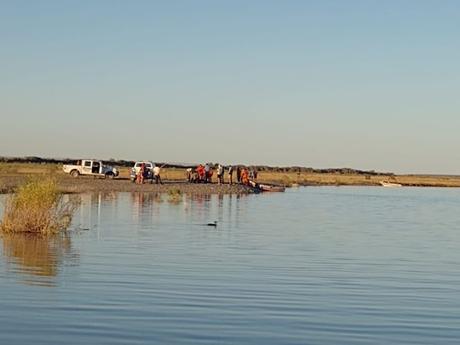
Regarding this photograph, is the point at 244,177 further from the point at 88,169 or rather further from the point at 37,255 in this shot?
the point at 37,255

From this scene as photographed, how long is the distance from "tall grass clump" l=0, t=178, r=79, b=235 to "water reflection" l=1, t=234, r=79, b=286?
419mm

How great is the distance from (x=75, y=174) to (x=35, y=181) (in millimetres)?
51932

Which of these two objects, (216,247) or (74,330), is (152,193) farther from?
(74,330)

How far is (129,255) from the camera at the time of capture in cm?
2156

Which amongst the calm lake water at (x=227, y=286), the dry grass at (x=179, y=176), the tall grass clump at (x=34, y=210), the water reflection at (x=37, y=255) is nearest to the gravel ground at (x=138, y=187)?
the dry grass at (x=179, y=176)

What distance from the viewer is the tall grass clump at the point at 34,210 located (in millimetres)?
24422

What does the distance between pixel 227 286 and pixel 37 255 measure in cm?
557

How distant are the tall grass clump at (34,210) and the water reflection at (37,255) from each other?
42 cm

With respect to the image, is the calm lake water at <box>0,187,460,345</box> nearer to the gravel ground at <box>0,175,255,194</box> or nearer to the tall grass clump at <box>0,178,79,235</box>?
the tall grass clump at <box>0,178,79,235</box>

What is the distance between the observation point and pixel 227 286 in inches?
655

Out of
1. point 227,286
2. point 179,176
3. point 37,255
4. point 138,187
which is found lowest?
point 227,286

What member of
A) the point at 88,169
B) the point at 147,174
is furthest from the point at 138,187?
the point at 88,169

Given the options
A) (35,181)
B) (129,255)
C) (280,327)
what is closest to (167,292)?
(280,327)

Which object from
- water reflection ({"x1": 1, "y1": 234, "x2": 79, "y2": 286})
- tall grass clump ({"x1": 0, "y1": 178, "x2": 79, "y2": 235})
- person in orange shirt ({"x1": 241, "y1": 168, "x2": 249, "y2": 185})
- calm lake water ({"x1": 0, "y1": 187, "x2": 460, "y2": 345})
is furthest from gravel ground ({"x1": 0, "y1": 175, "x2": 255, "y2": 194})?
water reflection ({"x1": 1, "y1": 234, "x2": 79, "y2": 286})
